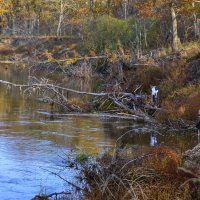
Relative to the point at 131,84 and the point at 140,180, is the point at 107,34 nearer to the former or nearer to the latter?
the point at 131,84

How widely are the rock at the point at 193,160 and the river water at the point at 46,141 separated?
255 cm

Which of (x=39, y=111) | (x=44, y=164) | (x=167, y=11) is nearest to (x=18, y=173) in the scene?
(x=44, y=164)

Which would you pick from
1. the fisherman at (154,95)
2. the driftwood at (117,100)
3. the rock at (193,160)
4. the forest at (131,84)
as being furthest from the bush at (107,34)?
the rock at (193,160)

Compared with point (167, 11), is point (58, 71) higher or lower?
lower

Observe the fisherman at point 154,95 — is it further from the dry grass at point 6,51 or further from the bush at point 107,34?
the dry grass at point 6,51

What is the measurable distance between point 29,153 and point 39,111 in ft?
35.6

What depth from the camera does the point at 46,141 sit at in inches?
896

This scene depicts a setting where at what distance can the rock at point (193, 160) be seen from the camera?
14340 mm

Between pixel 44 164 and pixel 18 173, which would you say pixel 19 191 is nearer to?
pixel 18 173

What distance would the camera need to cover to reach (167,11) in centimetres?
5256

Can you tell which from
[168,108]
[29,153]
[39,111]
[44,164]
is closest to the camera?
[44,164]

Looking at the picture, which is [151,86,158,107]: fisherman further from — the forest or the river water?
the river water

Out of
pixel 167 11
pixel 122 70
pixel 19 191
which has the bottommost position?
pixel 19 191

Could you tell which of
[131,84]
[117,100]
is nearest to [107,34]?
[131,84]
